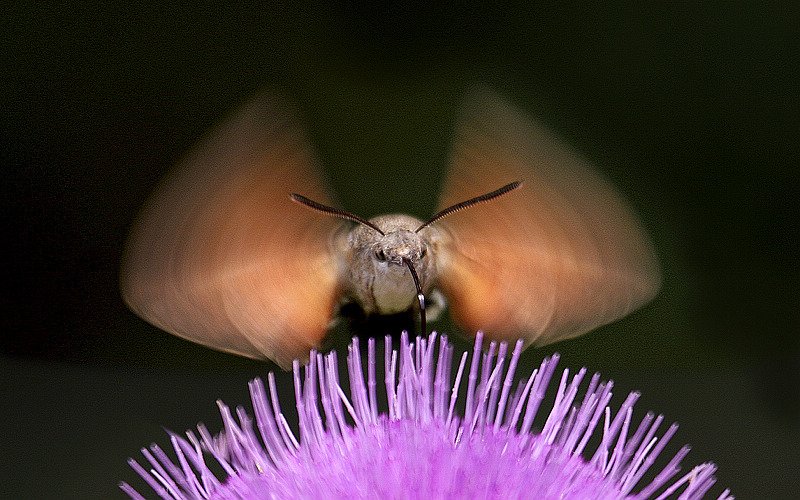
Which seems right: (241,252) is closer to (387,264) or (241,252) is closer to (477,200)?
(387,264)

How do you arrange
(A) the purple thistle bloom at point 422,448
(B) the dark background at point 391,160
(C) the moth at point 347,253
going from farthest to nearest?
(B) the dark background at point 391,160 < (C) the moth at point 347,253 < (A) the purple thistle bloom at point 422,448

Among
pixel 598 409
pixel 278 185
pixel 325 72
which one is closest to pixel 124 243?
pixel 325 72

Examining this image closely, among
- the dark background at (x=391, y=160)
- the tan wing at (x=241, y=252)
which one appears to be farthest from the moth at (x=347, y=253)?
the dark background at (x=391, y=160)

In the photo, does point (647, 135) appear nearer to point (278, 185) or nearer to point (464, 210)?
point (464, 210)

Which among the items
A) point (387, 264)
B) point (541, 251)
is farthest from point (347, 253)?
point (541, 251)

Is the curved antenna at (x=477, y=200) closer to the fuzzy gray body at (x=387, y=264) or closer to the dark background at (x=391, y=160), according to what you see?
the fuzzy gray body at (x=387, y=264)

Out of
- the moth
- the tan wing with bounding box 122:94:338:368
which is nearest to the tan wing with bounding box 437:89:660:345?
the moth

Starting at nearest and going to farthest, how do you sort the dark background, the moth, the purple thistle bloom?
1. the purple thistle bloom
2. the moth
3. the dark background

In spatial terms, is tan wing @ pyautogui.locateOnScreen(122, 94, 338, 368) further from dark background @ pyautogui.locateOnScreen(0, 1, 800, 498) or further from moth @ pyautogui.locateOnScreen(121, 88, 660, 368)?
dark background @ pyautogui.locateOnScreen(0, 1, 800, 498)
